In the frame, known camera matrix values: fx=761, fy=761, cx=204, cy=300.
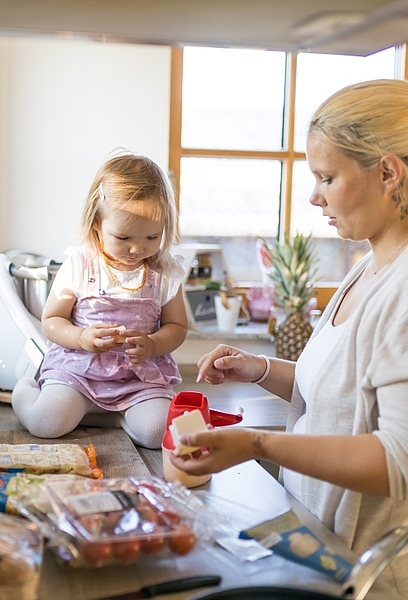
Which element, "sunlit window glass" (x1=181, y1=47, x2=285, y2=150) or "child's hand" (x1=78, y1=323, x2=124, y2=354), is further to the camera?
"sunlit window glass" (x1=181, y1=47, x2=285, y2=150)

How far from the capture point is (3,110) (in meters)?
2.45

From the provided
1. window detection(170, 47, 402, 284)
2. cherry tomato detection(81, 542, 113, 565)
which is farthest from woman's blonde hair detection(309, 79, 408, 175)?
window detection(170, 47, 402, 284)

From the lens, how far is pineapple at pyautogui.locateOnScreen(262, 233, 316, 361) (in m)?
2.50

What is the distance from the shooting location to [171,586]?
768 mm

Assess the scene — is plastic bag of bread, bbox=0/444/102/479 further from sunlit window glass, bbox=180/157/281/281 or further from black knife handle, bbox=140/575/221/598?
sunlit window glass, bbox=180/157/281/281

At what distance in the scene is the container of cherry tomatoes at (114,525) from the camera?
2.49ft

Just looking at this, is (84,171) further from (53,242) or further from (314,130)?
(314,130)

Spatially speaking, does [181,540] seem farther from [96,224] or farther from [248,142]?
[248,142]

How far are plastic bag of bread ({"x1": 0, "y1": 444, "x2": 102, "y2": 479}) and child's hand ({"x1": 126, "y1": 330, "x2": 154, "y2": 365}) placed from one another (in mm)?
294

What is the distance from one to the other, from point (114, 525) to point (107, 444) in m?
0.61

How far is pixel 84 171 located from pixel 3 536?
6.21 feet

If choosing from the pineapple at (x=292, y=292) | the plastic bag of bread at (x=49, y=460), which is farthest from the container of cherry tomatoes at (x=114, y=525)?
the pineapple at (x=292, y=292)

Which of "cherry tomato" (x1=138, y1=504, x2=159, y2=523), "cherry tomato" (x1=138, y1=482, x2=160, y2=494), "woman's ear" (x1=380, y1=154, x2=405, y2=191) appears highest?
"woman's ear" (x1=380, y1=154, x2=405, y2=191)

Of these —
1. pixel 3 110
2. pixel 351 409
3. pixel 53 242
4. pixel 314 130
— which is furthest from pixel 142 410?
pixel 3 110
